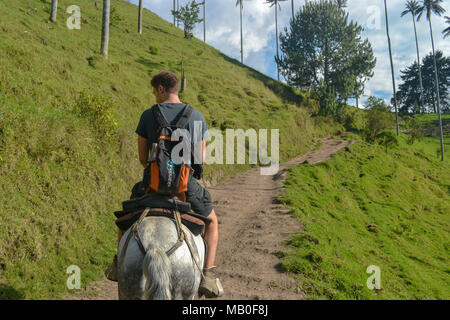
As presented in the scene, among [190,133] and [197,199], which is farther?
[197,199]

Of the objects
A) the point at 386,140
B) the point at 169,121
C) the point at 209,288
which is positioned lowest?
the point at 209,288

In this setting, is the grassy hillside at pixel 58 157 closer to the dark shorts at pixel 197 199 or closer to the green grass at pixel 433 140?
the dark shorts at pixel 197 199

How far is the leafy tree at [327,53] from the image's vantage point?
41.7 metres

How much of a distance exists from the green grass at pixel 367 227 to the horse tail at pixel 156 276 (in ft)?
14.5

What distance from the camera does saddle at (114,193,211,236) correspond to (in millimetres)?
3600

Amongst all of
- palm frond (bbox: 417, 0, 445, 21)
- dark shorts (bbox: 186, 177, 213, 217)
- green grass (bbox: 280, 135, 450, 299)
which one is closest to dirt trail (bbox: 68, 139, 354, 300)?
green grass (bbox: 280, 135, 450, 299)

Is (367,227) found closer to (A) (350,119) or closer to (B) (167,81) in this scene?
(B) (167,81)

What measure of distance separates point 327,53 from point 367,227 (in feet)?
114

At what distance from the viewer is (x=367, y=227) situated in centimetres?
1495

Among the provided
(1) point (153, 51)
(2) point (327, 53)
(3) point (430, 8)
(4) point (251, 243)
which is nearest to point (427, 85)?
(3) point (430, 8)

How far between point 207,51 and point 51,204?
146 feet

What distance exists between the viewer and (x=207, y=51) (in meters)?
48.4
